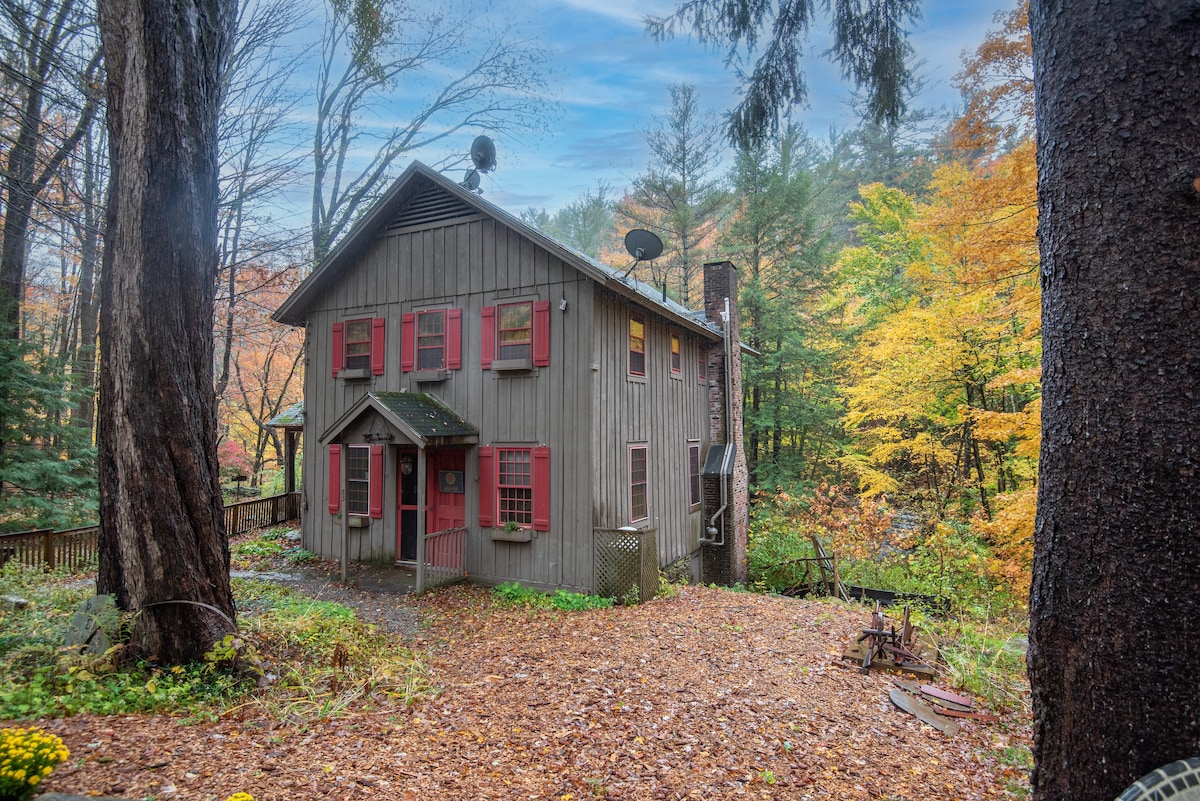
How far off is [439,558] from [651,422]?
482 centimetres

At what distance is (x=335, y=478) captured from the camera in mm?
11305

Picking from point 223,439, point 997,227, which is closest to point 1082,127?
point 997,227

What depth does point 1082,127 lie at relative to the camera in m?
2.31

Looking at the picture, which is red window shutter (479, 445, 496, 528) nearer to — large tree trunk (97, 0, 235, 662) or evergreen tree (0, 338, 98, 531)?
large tree trunk (97, 0, 235, 662)

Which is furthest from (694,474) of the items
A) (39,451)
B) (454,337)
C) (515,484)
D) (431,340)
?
(39,451)

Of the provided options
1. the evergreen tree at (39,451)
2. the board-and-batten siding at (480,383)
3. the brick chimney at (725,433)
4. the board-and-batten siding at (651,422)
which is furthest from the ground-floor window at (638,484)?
the evergreen tree at (39,451)

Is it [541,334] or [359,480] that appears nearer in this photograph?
[541,334]

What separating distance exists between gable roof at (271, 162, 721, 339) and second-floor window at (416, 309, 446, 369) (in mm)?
1800

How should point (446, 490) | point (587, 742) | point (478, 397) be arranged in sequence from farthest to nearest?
point (446, 490) → point (478, 397) → point (587, 742)

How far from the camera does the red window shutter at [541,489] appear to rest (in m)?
9.47

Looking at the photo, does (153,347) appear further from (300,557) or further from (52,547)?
(52,547)

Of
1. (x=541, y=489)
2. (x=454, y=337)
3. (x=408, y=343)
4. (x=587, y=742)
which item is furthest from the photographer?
(x=408, y=343)

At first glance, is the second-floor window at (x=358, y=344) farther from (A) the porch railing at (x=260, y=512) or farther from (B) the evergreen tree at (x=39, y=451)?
(A) the porch railing at (x=260, y=512)

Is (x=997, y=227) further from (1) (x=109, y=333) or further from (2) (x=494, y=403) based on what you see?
(1) (x=109, y=333)
